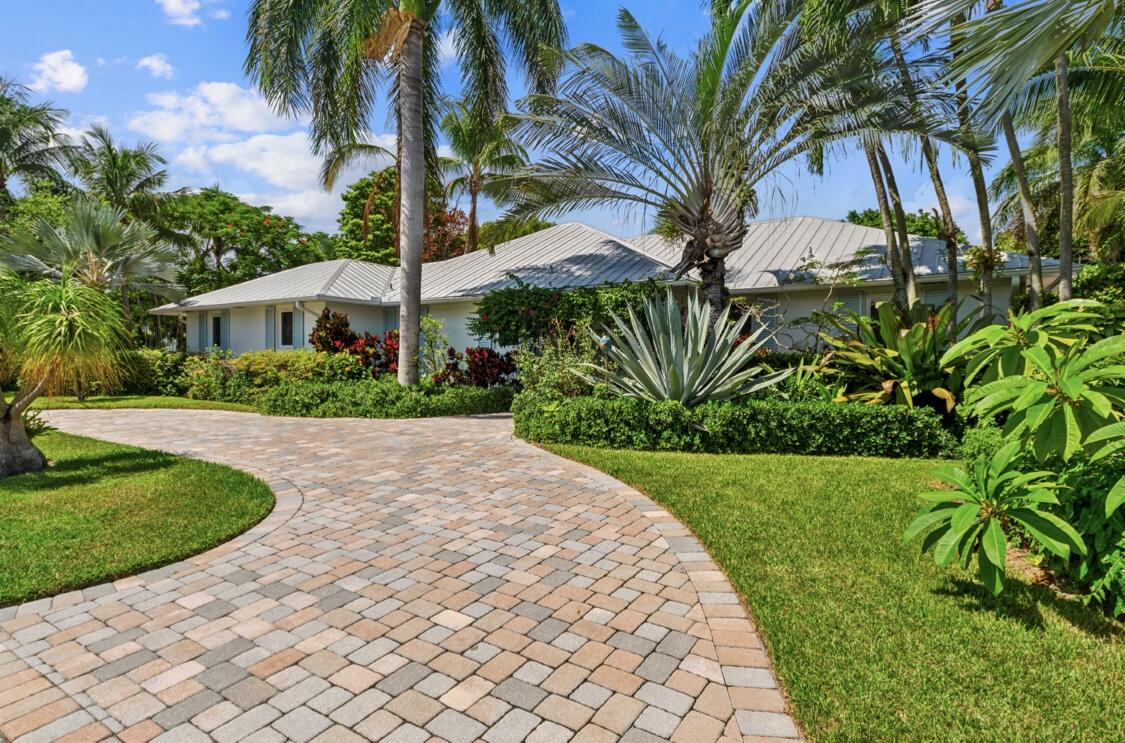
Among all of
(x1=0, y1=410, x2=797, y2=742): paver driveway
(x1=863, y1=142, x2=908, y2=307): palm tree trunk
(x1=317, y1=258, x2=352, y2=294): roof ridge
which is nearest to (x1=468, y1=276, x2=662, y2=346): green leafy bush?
(x1=863, y1=142, x2=908, y2=307): palm tree trunk

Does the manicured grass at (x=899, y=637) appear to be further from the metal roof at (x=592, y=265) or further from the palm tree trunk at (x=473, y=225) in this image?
the palm tree trunk at (x=473, y=225)

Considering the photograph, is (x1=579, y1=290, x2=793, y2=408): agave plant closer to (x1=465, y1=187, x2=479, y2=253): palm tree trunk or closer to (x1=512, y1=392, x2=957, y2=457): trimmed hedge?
(x1=512, y1=392, x2=957, y2=457): trimmed hedge

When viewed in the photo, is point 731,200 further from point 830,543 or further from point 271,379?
point 271,379

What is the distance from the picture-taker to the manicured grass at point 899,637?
8.15 ft

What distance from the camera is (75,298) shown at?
652 centimetres

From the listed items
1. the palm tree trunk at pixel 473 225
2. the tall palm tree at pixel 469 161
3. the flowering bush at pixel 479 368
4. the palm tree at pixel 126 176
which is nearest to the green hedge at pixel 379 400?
the flowering bush at pixel 479 368

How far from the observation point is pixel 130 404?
50.7 ft

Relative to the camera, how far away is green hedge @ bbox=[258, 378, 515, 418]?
12141 mm

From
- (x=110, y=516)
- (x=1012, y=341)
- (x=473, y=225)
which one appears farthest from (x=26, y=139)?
(x=1012, y=341)

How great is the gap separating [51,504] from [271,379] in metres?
10.7

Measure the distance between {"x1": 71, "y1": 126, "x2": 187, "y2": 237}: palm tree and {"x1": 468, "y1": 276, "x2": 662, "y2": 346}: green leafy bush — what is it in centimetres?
2038

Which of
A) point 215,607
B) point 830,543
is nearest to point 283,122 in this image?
point 215,607

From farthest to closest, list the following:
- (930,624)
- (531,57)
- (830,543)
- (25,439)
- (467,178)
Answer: (467,178) → (531,57) → (25,439) → (830,543) → (930,624)

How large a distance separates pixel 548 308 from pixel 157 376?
533 inches
